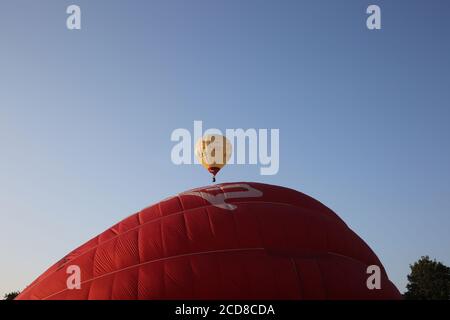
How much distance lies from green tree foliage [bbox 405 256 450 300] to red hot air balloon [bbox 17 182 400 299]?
111 feet

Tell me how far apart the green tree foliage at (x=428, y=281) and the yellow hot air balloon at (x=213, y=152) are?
1243 inches

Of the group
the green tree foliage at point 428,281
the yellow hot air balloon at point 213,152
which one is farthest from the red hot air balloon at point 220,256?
the green tree foliage at point 428,281

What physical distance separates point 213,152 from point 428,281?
33750 mm

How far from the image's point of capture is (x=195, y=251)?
1148cm

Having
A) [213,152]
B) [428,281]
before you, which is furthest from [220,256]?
[428,281]

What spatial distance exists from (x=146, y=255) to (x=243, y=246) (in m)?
2.53

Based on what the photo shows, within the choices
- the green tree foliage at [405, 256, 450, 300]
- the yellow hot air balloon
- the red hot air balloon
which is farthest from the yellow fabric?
the green tree foliage at [405, 256, 450, 300]

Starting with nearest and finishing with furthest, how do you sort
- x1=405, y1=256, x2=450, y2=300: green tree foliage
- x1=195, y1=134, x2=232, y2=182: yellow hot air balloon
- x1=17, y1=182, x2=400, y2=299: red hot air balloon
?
x1=17, y1=182, x2=400, y2=299: red hot air balloon, x1=195, y1=134, x2=232, y2=182: yellow hot air balloon, x1=405, y1=256, x2=450, y2=300: green tree foliage

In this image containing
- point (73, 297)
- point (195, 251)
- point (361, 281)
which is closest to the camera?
point (73, 297)

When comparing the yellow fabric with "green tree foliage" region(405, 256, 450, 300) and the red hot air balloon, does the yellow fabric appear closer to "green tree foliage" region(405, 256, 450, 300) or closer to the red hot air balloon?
the red hot air balloon

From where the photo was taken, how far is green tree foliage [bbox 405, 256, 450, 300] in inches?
1671
